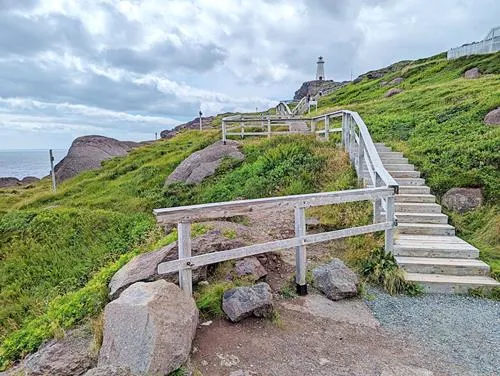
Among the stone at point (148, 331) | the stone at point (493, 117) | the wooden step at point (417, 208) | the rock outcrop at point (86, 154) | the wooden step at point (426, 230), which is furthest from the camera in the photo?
the rock outcrop at point (86, 154)

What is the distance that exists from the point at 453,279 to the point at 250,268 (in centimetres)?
295

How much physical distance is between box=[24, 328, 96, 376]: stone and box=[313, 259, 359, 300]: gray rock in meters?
2.81

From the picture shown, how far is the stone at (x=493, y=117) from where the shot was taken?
498 inches

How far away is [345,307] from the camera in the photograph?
16.3 ft

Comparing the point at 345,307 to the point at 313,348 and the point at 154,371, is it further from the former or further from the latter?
the point at 154,371

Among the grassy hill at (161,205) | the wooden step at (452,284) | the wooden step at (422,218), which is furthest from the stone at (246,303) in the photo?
the wooden step at (422,218)

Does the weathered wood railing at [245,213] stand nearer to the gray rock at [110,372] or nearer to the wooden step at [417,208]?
the gray rock at [110,372]

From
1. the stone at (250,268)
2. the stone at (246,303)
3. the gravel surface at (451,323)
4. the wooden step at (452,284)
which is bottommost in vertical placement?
the gravel surface at (451,323)

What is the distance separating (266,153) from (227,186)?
206 cm

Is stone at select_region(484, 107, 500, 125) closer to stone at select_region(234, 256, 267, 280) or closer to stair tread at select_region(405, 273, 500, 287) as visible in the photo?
stair tread at select_region(405, 273, 500, 287)

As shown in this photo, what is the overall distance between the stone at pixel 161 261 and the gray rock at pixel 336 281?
1.22 m

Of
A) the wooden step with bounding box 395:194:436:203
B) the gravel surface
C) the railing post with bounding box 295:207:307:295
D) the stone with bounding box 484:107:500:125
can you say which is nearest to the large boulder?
the wooden step with bounding box 395:194:436:203

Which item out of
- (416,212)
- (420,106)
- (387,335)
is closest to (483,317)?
(387,335)

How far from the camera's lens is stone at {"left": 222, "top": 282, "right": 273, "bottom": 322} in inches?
170
